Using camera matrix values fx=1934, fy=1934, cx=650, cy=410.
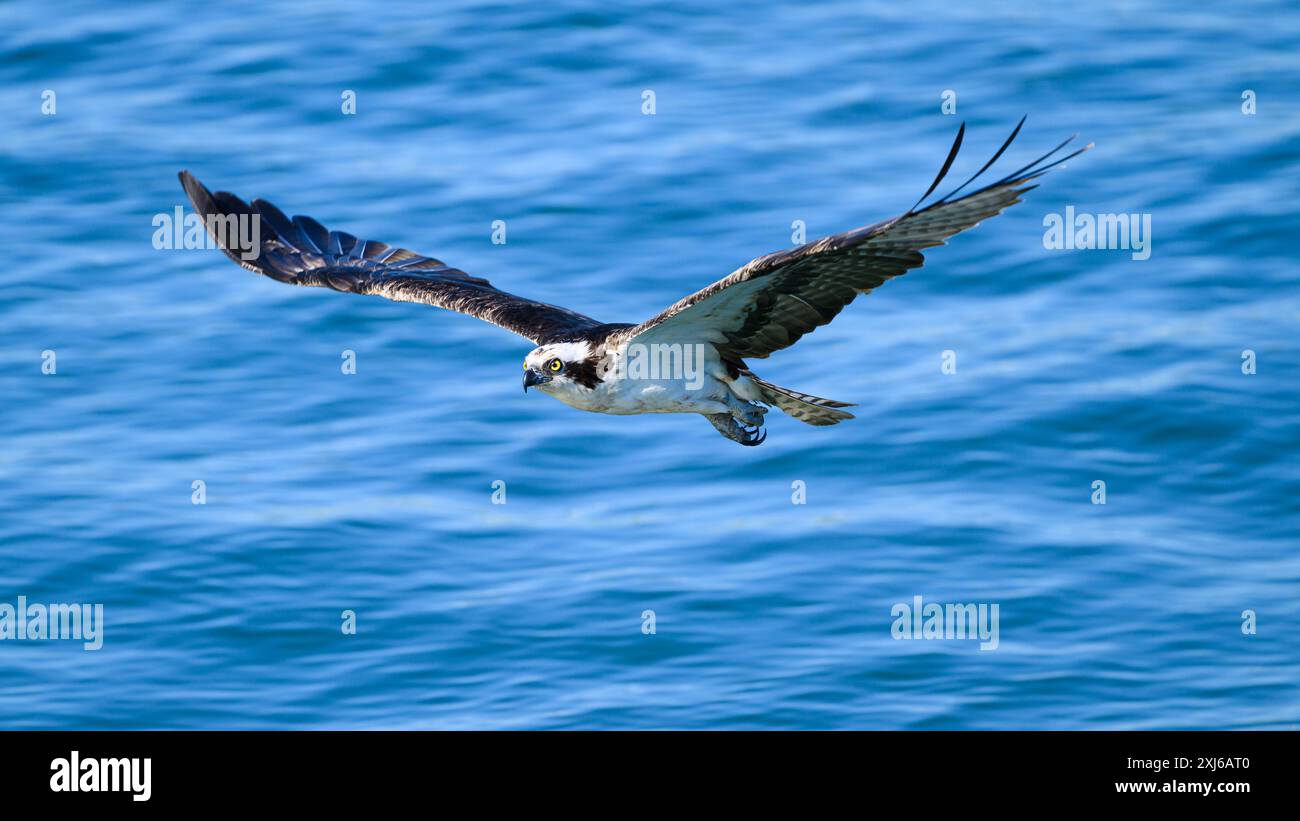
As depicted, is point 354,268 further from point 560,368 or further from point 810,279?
point 810,279

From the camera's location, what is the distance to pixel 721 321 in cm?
1280

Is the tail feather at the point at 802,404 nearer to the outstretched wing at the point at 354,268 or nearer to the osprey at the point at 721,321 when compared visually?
the osprey at the point at 721,321

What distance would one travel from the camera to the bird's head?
12969 mm

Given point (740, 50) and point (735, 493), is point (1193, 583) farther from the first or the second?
point (740, 50)

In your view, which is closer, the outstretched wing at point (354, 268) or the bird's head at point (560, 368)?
the bird's head at point (560, 368)

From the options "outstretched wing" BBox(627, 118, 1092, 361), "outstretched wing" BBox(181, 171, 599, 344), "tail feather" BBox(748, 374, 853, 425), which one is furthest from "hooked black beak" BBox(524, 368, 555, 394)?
"tail feather" BBox(748, 374, 853, 425)

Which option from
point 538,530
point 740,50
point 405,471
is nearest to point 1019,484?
point 538,530

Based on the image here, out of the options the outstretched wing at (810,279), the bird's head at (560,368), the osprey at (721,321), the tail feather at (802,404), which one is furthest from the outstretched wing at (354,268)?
the tail feather at (802,404)

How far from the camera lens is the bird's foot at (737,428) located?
1358 cm

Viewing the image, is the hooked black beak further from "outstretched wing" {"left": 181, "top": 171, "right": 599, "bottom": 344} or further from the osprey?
"outstretched wing" {"left": 181, "top": 171, "right": 599, "bottom": 344}

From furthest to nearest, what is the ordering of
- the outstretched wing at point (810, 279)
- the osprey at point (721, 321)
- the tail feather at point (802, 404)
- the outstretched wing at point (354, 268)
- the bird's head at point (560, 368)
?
the outstretched wing at point (354, 268) < the tail feather at point (802, 404) < the bird's head at point (560, 368) < the osprey at point (721, 321) < the outstretched wing at point (810, 279)

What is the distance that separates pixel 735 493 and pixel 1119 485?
151 inches

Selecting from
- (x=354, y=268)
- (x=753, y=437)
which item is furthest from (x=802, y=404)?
(x=354, y=268)

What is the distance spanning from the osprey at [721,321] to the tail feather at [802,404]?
0.01m
